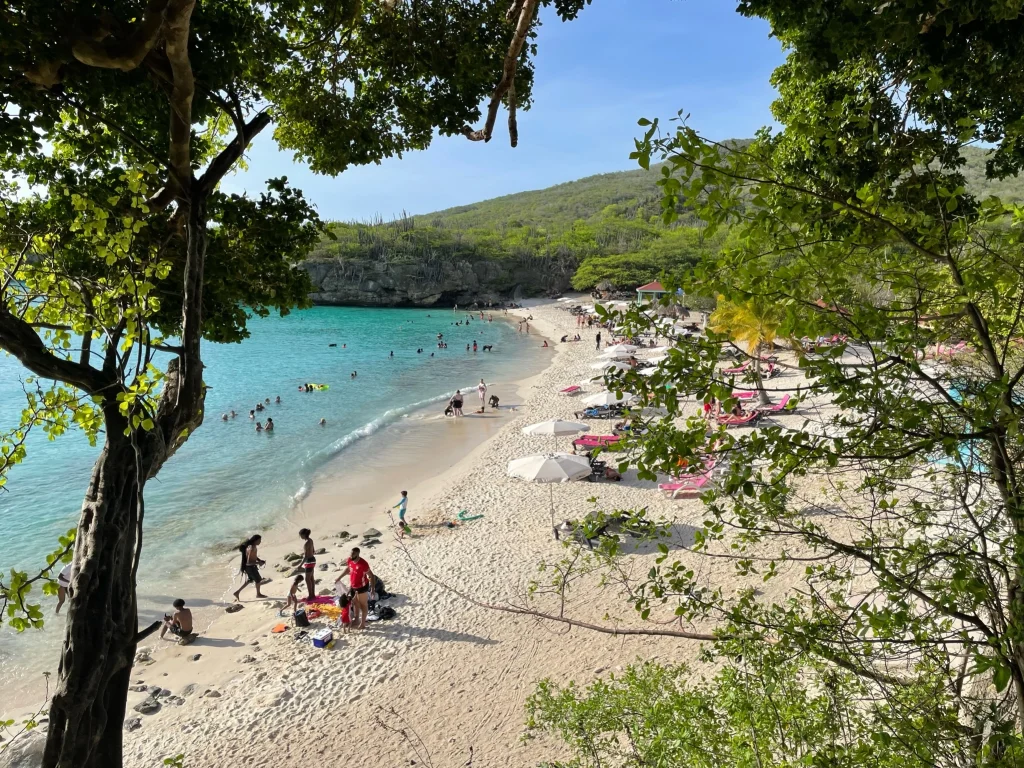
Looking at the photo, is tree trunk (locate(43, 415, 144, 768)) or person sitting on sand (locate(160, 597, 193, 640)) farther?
person sitting on sand (locate(160, 597, 193, 640))

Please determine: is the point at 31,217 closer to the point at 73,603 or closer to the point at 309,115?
the point at 309,115

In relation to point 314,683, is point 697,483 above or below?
above

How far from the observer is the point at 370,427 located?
24.9m

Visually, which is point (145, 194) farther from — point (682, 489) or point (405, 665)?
point (682, 489)

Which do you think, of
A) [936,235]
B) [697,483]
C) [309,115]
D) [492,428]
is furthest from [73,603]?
[492,428]

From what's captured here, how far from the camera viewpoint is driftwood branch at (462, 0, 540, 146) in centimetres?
396

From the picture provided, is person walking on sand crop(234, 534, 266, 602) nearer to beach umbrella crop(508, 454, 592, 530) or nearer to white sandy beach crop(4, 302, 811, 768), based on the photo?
white sandy beach crop(4, 302, 811, 768)

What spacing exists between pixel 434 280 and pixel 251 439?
64.0 meters

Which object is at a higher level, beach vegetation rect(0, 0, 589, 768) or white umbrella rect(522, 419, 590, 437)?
beach vegetation rect(0, 0, 589, 768)

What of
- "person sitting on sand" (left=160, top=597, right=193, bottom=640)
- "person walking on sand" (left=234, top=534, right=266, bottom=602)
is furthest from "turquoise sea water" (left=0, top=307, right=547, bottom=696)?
"person sitting on sand" (left=160, top=597, right=193, bottom=640)

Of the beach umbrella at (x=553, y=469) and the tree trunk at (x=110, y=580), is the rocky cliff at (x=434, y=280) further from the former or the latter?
the tree trunk at (x=110, y=580)

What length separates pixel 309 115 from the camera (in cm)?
496

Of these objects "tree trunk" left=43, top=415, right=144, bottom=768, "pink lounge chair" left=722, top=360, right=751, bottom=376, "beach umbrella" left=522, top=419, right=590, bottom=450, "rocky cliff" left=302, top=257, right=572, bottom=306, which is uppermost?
"rocky cliff" left=302, top=257, right=572, bottom=306

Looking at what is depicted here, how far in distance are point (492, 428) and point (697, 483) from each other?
11.1m
